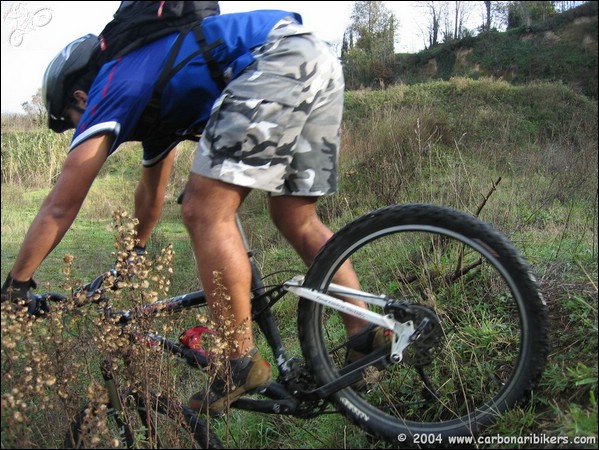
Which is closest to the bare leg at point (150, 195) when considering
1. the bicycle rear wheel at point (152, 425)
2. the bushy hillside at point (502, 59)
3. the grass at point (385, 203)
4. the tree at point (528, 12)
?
the grass at point (385, 203)

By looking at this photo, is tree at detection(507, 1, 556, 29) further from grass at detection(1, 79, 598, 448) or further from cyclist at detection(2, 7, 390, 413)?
cyclist at detection(2, 7, 390, 413)

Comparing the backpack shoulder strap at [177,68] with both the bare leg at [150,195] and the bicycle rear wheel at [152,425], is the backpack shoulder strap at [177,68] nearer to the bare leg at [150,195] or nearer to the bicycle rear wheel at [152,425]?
the bare leg at [150,195]

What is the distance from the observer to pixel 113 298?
237 centimetres

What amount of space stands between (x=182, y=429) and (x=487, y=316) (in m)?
1.65

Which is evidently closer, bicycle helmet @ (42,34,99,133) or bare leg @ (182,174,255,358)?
bare leg @ (182,174,255,358)

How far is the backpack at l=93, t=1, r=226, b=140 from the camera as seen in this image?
2301 millimetres

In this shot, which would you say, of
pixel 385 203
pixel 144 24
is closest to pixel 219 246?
pixel 144 24

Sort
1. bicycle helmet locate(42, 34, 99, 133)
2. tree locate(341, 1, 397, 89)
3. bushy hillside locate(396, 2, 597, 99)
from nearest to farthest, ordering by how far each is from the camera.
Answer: bicycle helmet locate(42, 34, 99, 133) → bushy hillside locate(396, 2, 597, 99) → tree locate(341, 1, 397, 89)

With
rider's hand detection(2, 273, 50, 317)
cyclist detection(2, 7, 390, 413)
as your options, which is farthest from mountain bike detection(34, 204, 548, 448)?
rider's hand detection(2, 273, 50, 317)

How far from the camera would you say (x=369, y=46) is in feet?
31.3

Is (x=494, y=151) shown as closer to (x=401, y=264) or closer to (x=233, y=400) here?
(x=401, y=264)

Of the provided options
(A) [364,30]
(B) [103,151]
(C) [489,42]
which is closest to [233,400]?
(B) [103,151]

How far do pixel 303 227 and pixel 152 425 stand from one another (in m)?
1.07

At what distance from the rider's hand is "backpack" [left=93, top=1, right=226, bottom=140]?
80 cm
